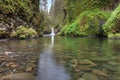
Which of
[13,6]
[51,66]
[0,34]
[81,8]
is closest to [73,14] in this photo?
[81,8]

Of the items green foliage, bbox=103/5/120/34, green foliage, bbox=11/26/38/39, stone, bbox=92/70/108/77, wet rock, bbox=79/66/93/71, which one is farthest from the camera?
green foliage, bbox=103/5/120/34

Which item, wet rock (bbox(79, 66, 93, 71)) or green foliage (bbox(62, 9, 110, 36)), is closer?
wet rock (bbox(79, 66, 93, 71))

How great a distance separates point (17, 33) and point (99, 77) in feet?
47.7

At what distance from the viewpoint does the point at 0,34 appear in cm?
1562

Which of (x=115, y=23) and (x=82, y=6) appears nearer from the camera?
(x=115, y=23)

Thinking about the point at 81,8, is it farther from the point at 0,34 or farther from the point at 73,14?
the point at 0,34

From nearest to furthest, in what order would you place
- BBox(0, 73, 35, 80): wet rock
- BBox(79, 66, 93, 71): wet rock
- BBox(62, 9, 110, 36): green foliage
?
BBox(0, 73, 35, 80): wet rock → BBox(79, 66, 93, 71): wet rock → BBox(62, 9, 110, 36): green foliage

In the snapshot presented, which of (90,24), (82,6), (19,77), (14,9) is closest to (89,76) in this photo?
(19,77)

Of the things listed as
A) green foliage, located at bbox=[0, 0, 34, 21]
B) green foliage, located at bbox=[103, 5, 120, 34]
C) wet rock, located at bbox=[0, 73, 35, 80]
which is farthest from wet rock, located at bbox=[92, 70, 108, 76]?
green foliage, located at bbox=[103, 5, 120, 34]

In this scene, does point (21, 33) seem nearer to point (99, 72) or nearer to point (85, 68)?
point (85, 68)

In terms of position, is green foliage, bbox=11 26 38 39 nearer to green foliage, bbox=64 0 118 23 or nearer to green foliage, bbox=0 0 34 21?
green foliage, bbox=0 0 34 21

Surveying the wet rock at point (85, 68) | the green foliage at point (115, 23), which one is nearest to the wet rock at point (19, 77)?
the wet rock at point (85, 68)

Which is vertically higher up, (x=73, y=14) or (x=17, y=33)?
(x=73, y=14)

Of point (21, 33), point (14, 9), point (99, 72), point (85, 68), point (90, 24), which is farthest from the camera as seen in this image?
point (90, 24)
